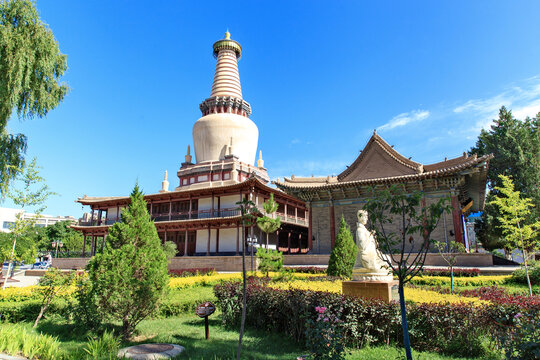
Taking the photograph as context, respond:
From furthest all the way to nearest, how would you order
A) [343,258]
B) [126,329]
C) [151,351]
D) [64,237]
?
[64,237] < [343,258] < [126,329] < [151,351]

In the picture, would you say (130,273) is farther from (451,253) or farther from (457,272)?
(457,272)

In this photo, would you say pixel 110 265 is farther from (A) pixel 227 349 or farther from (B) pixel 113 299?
(A) pixel 227 349

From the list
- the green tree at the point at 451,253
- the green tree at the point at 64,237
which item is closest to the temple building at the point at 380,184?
the green tree at the point at 451,253

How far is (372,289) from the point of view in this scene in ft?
24.8

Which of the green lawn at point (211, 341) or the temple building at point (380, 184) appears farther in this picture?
the temple building at point (380, 184)

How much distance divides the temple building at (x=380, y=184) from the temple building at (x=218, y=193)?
583cm

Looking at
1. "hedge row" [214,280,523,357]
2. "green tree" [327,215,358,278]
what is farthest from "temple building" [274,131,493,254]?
"hedge row" [214,280,523,357]

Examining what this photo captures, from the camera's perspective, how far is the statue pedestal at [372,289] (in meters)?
7.37

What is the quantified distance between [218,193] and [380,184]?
14.0 m

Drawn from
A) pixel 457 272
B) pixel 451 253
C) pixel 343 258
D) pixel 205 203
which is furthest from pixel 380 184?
pixel 205 203

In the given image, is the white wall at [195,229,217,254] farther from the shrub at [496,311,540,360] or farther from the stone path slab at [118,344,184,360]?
the shrub at [496,311,540,360]

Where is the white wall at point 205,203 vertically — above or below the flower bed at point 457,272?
above

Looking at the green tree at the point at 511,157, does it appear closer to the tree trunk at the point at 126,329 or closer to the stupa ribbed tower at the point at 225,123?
the stupa ribbed tower at the point at 225,123

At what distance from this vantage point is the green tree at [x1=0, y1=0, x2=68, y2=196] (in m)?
10.2
